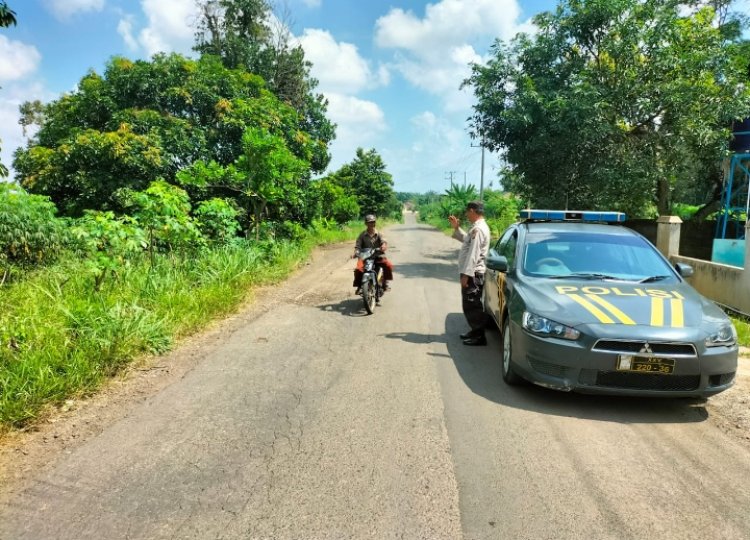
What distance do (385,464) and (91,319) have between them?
3859 millimetres

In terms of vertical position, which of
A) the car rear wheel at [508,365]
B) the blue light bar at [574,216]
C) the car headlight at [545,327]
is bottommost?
the car rear wheel at [508,365]

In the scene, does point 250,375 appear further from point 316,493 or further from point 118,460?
point 316,493

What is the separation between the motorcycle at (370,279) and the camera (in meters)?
7.97

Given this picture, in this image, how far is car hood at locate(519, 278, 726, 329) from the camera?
4.01 m

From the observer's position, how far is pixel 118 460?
10.9 feet

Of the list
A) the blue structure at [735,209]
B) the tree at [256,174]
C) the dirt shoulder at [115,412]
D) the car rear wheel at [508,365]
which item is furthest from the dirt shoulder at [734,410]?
the tree at [256,174]

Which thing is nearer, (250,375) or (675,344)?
(675,344)

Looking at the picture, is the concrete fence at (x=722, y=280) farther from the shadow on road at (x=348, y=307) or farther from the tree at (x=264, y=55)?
the tree at (x=264, y=55)

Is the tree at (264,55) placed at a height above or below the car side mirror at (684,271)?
above

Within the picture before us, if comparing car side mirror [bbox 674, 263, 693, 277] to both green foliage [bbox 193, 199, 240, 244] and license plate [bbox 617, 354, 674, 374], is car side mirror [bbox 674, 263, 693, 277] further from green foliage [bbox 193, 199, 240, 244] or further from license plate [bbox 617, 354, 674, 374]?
green foliage [bbox 193, 199, 240, 244]

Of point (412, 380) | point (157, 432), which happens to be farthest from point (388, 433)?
point (157, 432)

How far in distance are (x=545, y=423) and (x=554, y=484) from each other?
35.0 inches

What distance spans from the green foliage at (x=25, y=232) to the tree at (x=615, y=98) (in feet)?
35.3

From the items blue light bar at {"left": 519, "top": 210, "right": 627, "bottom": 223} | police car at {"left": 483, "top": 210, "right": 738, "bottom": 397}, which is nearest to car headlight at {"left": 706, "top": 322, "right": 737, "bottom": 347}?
police car at {"left": 483, "top": 210, "right": 738, "bottom": 397}
